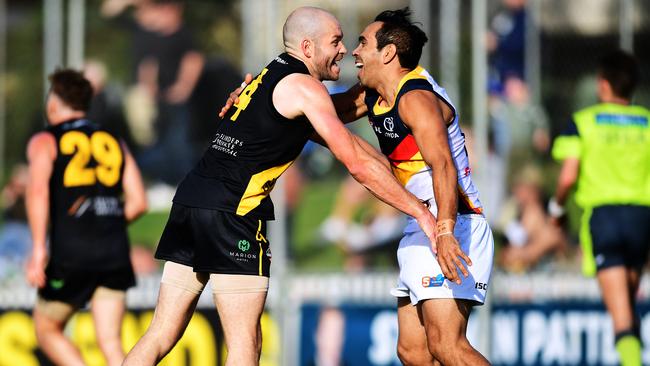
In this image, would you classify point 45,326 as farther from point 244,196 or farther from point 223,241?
point 244,196

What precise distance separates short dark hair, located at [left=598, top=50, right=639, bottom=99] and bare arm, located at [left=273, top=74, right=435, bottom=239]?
3294 mm

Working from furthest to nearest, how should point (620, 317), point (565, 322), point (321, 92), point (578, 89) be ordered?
1. point (578, 89)
2. point (565, 322)
3. point (620, 317)
4. point (321, 92)

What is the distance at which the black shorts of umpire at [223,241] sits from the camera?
20.2 ft

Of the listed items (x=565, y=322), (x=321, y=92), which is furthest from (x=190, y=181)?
(x=565, y=322)

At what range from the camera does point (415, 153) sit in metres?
6.43

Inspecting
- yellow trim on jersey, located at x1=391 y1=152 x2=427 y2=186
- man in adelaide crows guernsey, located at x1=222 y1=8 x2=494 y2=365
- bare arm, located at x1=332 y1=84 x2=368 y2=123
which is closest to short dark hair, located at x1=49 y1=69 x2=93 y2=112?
man in adelaide crows guernsey, located at x1=222 y1=8 x2=494 y2=365

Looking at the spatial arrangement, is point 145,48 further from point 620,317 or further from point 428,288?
point 428,288

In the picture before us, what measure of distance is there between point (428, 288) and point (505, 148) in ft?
19.5

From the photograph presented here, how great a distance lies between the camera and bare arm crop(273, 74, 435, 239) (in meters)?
5.93

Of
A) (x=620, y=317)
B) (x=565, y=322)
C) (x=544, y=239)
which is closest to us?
(x=620, y=317)

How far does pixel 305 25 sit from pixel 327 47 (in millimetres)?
168

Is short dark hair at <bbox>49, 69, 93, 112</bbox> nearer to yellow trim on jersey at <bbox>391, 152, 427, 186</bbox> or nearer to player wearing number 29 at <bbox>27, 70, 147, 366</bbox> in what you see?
player wearing number 29 at <bbox>27, 70, 147, 366</bbox>

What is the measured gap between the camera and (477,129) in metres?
9.09

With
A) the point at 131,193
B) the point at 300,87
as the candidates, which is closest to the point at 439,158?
the point at 300,87
